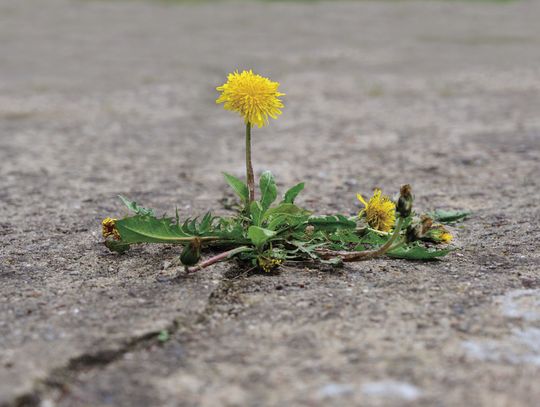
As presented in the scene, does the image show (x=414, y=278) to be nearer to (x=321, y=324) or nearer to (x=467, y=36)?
(x=321, y=324)

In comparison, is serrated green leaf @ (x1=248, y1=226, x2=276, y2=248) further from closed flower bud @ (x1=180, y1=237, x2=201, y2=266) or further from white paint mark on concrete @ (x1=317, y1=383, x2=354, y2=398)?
white paint mark on concrete @ (x1=317, y1=383, x2=354, y2=398)

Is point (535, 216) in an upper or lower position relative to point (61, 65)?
lower

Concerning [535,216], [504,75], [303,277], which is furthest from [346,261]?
[504,75]

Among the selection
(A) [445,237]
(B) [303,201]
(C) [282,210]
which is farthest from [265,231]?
(B) [303,201]

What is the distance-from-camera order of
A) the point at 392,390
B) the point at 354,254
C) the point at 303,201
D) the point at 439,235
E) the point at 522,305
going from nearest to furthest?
the point at 392,390 < the point at 522,305 < the point at 354,254 < the point at 439,235 < the point at 303,201

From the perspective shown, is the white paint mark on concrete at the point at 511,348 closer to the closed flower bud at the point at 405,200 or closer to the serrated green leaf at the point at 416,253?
the closed flower bud at the point at 405,200

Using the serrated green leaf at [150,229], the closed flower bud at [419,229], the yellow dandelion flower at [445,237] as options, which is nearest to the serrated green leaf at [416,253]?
the yellow dandelion flower at [445,237]

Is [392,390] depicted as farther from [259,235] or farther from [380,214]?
[380,214]
